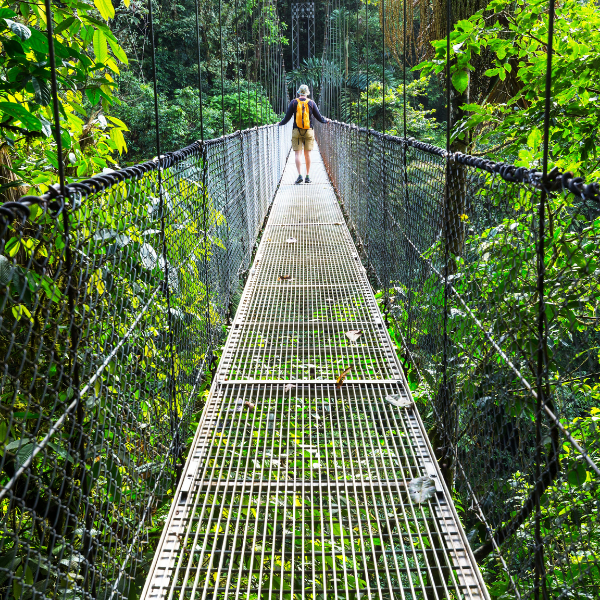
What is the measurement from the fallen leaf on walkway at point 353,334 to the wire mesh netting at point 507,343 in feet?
0.59

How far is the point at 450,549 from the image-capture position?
1.44 metres

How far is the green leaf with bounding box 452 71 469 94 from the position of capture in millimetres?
1962

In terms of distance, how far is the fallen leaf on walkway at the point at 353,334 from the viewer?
2.70 metres

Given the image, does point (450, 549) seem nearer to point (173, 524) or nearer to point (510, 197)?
point (173, 524)

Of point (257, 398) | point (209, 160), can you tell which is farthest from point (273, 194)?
point (257, 398)

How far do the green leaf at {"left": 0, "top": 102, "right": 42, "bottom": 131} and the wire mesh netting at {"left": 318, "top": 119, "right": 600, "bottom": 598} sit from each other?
935mm

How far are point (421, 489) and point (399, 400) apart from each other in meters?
0.51

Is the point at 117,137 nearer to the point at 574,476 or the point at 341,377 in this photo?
the point at 341,377

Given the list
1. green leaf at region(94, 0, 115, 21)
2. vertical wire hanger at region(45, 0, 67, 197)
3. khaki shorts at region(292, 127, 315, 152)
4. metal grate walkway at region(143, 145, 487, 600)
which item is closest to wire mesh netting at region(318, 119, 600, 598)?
metal grate walkway at region(143, 145, 487, 600)

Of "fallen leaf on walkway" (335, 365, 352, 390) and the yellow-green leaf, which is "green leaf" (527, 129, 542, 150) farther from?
the yellow-green leaf

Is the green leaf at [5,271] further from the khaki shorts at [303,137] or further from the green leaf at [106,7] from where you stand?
the khaki shorts at [303,137]

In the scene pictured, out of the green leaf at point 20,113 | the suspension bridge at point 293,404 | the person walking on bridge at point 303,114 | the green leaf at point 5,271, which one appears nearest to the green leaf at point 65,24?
the green leaf at point 20,113

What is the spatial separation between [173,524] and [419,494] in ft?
2.13

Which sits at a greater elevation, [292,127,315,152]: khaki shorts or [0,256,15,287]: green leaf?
[292,127,315,152]: khaki shorts
